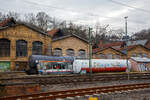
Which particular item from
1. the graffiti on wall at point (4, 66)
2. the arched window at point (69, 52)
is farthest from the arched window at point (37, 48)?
the arched window at point (69, 52)

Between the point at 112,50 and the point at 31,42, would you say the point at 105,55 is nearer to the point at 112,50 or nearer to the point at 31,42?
the point at 112,50

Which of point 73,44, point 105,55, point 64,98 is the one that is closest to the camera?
point 64,98

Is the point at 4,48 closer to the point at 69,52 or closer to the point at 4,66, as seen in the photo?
the point at 4,66

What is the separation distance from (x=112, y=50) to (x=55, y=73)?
23722 mm

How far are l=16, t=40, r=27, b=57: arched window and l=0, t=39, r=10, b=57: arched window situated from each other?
180 centimetres

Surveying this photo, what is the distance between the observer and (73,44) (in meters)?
43.2

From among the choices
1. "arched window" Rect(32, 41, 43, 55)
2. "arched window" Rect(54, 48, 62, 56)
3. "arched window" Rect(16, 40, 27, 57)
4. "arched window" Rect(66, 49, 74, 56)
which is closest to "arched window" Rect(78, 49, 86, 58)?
"arched window" Rect(66, 49, 74, 56)

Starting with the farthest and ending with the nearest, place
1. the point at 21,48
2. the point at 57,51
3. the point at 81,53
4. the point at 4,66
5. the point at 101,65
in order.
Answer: the point at 81,53 < the point at 57,51 < the point at 21,48 < the point at 4,66 < the point at 101,65

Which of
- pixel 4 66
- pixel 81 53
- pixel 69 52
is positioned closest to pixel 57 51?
pixel 69 52

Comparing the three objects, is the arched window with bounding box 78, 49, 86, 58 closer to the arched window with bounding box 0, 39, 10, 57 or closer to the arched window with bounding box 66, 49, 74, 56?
the arched window with bounding box 66, 49, 74, 56

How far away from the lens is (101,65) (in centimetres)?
3431

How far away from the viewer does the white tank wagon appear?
105 feet

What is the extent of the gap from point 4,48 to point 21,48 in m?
3.38

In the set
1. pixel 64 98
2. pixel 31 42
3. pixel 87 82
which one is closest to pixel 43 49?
pixel 31 42
